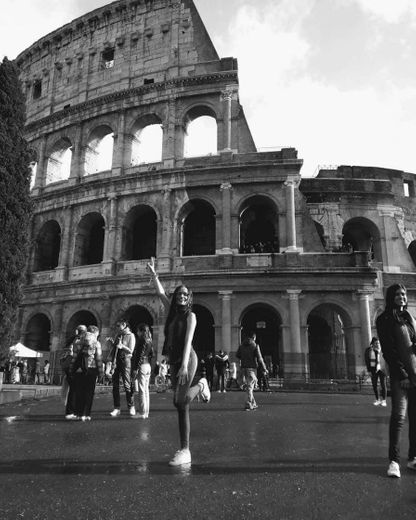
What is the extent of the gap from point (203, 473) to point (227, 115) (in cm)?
1958

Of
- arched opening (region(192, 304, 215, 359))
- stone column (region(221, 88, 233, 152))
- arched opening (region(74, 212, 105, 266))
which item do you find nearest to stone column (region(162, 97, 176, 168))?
A: stone column (region(221, 88, 233, 152))

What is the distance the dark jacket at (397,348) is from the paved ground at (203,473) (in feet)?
2.83

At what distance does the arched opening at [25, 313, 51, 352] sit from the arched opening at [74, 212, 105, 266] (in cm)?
356

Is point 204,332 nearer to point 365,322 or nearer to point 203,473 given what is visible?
point 365,322

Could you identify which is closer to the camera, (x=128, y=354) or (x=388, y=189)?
(x=128, y=354)

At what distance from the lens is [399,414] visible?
382cm

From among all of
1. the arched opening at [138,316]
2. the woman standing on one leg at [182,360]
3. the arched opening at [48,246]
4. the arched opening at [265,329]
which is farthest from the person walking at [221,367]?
the arched opening at [48,246]

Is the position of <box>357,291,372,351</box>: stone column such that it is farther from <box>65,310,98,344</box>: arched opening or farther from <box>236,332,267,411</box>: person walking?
<box>65,310,98,344</box>: arched opening

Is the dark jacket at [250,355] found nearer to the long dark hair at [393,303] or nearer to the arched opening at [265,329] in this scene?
the long dark hair at [393,303]

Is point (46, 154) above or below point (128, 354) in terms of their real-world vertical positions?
above

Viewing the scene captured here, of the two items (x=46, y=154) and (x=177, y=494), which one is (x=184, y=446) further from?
(x=46, y=154)

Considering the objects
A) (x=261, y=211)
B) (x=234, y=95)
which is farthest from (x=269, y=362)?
(x=234, y=95)

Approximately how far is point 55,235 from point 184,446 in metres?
22.0

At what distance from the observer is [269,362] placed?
1888 centimetres
